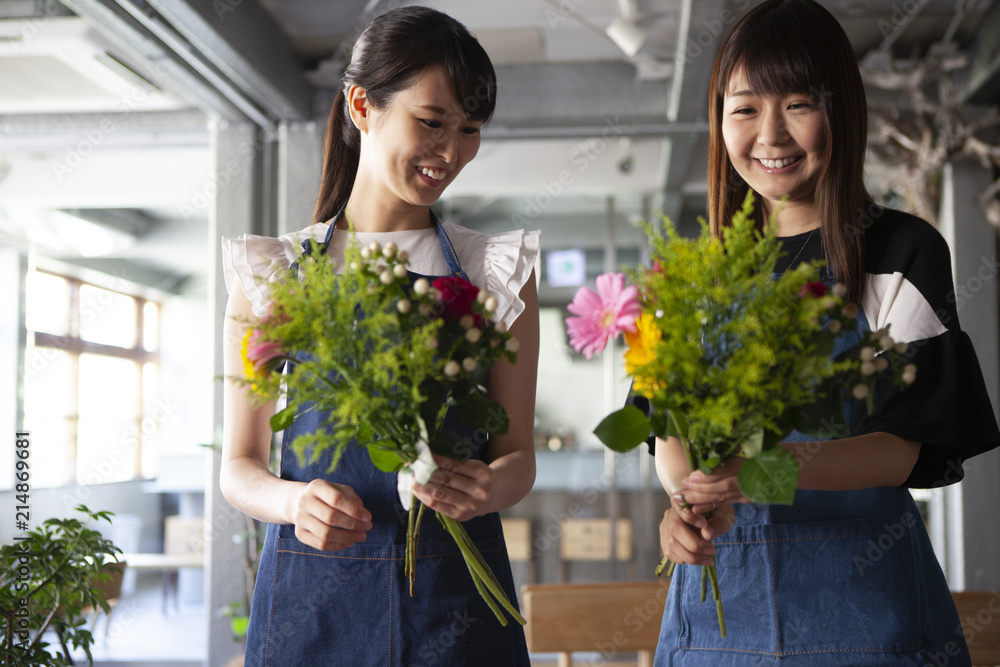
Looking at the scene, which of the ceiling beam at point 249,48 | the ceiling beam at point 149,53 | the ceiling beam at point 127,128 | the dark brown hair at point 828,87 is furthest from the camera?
the ceiling beam at point 127,128

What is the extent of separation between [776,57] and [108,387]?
11.6 ft

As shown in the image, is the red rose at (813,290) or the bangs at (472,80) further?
the bangs at (472,80)

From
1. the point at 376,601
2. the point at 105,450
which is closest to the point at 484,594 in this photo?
the point at 376,601

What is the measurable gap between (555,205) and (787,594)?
4182 mm

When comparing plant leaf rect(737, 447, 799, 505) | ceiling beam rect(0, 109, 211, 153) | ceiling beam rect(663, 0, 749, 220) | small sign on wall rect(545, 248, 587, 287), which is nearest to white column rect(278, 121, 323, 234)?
ceiling beam rect(0, 109, 211, 153)

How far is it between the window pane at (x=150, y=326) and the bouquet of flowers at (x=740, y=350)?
3.72 metres

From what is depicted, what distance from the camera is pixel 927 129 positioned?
14.0 feet

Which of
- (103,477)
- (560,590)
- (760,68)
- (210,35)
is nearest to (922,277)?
(760,68)

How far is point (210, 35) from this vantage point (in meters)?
3.06

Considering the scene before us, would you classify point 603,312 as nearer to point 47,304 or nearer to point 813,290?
point 813,290

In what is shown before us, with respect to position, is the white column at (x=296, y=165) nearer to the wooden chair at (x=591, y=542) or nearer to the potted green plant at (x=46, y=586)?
the wooden chair at (x=591, y=542)

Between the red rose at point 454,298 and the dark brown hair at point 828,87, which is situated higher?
the dark brown hair at point 828,87

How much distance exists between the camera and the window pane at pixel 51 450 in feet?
10.5

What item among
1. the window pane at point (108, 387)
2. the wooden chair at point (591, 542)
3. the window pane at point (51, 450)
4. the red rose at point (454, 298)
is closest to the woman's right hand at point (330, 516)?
the red rose at point (454, 298)
